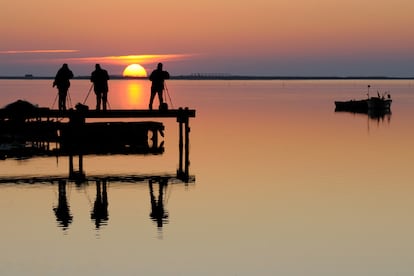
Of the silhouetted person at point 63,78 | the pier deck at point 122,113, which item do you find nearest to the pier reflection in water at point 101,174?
the pier deck at point 122,113

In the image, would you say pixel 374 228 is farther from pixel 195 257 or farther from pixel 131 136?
pixel 131 136

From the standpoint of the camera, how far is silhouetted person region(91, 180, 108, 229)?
92.2ft

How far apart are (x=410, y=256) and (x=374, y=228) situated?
3709 mm

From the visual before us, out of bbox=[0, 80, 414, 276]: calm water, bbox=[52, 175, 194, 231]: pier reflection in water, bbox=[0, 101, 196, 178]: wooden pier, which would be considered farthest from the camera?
bbox=[0, 101, 196, 178]: wooden pier

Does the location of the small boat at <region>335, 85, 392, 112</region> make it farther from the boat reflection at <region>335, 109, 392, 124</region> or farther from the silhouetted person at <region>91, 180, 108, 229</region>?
the silhouetted person at <region>91, 180, 108, 229</region>

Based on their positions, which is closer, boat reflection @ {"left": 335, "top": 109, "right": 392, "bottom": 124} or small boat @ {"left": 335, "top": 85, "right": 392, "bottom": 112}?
boat reflection @ {"left": 335, "top": 109, "right": 392, "bottom": 124}

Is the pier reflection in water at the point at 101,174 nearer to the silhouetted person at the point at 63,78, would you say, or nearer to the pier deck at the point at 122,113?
the pier deck at the point at 122,113

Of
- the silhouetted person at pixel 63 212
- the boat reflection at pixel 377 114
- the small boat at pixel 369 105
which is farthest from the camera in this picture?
the small boat at pixel 369 105

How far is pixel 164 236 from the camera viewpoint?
25.7 meters

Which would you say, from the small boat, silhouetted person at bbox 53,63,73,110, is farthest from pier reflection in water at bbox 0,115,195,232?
the small boat

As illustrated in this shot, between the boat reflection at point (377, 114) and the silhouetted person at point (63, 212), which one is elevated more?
the silhouetted person at point (63, 212)

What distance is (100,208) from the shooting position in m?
30.3

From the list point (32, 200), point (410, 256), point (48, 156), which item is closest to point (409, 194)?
point (410, 256)

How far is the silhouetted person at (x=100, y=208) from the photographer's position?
2810 cm
